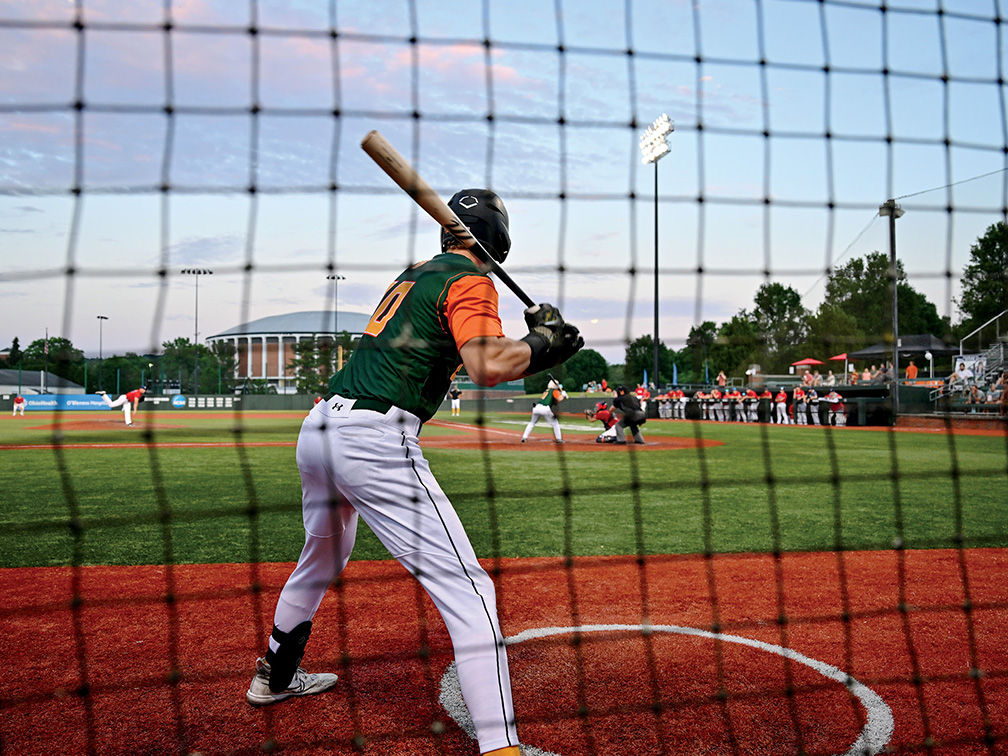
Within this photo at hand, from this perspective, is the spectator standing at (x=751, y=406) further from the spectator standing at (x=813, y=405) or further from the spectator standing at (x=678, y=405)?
the spectator standing at (x=678, y=405)

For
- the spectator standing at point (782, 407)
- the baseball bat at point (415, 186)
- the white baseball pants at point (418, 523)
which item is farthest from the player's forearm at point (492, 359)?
the spectator standing at point (782, 407)

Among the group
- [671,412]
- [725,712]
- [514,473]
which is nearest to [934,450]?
[514,473]

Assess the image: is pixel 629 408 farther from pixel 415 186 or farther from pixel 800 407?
pixel 800 407

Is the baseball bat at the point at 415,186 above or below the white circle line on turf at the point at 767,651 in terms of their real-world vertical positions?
above

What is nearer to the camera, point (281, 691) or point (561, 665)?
point (281, 691)

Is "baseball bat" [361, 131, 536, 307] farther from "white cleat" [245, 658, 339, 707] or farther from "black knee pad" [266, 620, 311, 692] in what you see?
"white cleat" [245, 658, 339, 707]

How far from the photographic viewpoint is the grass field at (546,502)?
227 inches

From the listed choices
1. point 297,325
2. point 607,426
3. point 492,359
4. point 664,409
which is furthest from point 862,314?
point 492,359

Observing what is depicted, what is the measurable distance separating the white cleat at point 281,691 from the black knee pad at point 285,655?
25mm

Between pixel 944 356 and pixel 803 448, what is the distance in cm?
1454

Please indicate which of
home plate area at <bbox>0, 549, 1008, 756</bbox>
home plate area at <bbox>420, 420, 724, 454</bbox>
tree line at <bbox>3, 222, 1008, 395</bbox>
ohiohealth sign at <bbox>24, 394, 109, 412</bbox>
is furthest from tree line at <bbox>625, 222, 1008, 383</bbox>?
ohiohealth sign at <bbox>24, 394, 109, 412</bbox>

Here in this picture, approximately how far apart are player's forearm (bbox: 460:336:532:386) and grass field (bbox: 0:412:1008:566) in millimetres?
908

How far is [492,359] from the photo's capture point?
2271 mm

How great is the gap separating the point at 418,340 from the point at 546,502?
6264 mm
